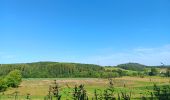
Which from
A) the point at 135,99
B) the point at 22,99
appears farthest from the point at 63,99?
the point at 135,99

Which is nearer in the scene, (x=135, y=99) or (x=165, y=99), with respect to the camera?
(x=165, y=99)

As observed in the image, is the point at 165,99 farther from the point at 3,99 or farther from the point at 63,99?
the point at 3,99

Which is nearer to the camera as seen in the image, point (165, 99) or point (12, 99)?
point (165, 99)

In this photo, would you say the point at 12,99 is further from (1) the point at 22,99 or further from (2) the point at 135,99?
(2) the point at 135,99

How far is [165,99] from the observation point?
11862 cm

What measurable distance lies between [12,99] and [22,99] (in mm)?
5042

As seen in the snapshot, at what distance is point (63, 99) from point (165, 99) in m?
57.9

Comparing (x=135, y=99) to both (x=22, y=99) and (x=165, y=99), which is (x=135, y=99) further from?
(x=22, y=99)

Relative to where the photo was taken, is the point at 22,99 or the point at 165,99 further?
the point at 22,99

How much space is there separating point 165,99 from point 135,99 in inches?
1721

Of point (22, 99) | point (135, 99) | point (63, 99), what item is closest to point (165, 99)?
point (135, 99)

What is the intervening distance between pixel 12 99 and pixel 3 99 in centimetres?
460

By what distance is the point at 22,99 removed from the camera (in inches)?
6496

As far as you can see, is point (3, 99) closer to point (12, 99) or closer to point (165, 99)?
point (12, 99)
